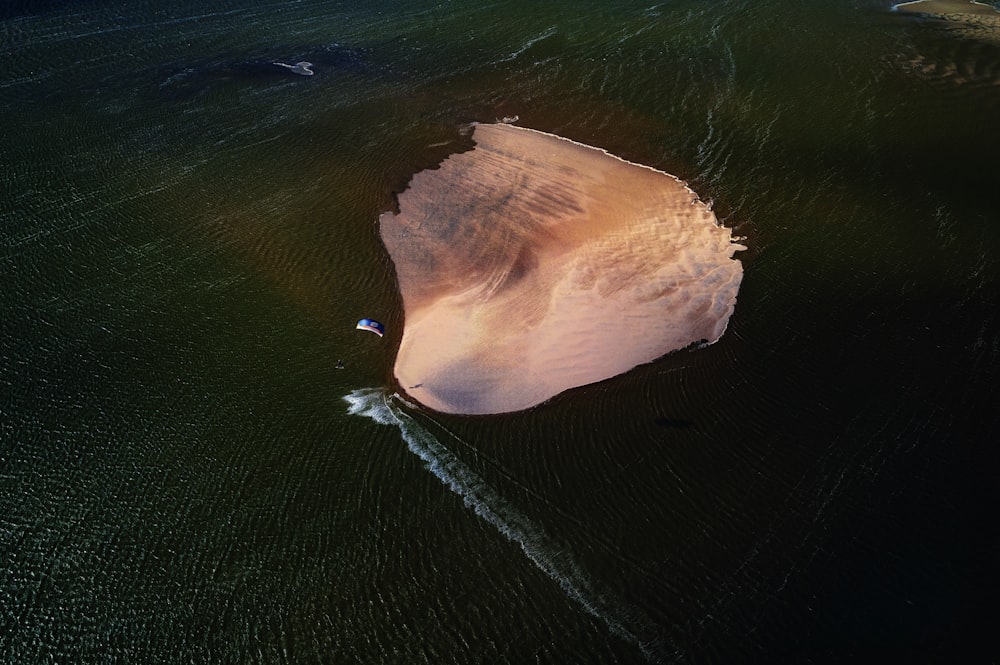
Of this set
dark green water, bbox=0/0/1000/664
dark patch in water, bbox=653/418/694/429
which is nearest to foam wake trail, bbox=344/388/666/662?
dark green water, bbox=0/0/1000/664

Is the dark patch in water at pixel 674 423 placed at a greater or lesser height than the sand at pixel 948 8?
lesser

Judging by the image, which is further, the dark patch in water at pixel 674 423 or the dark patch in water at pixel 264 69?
the dark patch in water at pixel 264 69

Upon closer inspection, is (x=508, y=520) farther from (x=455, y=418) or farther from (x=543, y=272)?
(x=543, y=272)

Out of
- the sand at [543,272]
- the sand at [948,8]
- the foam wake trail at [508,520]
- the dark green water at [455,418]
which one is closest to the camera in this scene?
the foam wake trail at [508,520]

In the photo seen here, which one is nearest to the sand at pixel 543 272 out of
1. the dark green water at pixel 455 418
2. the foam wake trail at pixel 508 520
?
the dark green water at pixel 455 418

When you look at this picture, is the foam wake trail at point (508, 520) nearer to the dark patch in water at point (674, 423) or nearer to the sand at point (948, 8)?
the dark patch in water at point (674, 423)

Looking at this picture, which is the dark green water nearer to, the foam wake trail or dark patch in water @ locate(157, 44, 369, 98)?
the foam wake trail

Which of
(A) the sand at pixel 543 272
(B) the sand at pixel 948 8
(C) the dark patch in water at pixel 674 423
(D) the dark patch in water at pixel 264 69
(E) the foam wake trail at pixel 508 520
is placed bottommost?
(E) the foam wake trail at pixel 508 520

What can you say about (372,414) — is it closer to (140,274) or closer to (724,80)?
(140,274)
